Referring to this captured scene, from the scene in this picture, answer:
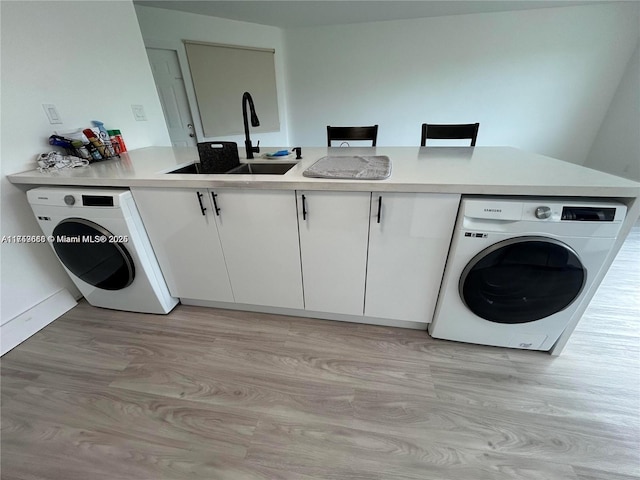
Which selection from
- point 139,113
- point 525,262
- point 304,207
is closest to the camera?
point 525,262

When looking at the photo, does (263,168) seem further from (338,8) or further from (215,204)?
(338,8)

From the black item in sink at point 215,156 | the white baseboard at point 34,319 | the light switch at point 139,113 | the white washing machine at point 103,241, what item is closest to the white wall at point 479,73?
the light switch at point 139,113

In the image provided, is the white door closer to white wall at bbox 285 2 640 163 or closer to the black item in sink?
white wall at bbox 285 2 640 163

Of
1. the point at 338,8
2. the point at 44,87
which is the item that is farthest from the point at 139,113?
the point at 338,8

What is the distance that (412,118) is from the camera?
408 centimetres

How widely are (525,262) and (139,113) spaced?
9.53 ft

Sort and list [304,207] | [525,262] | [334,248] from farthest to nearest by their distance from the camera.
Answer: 1. [334,248]
2. [304,207]
3. [525,262]

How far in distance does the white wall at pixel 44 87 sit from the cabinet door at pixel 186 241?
0.78m

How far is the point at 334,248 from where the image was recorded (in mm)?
1232

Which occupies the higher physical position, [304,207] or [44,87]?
[44,87]

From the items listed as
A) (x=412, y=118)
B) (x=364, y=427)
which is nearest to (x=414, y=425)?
(x=364, y=427)

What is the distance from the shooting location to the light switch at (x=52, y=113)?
4.76ft

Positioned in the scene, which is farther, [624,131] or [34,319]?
[624,131]

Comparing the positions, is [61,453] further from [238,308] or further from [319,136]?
Answer: [319,136]
